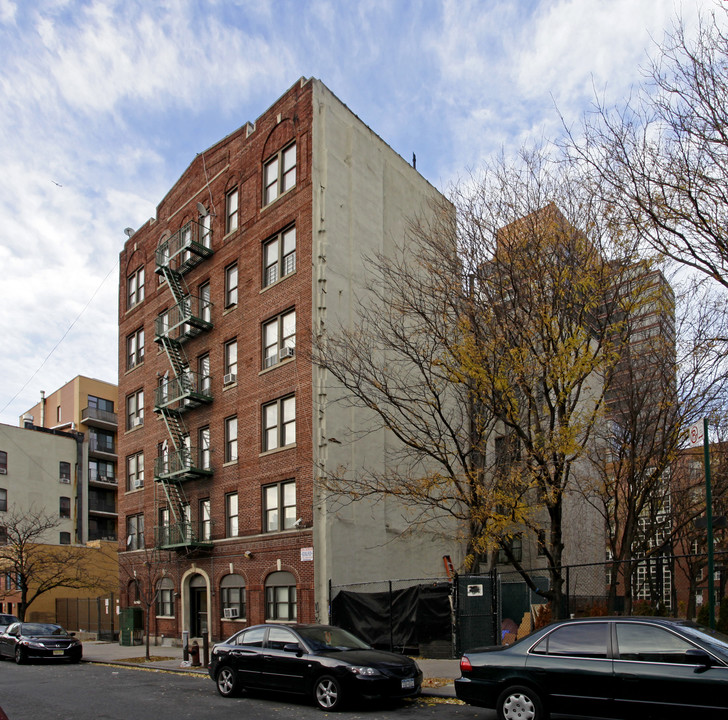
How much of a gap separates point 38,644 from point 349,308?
45.7 ft

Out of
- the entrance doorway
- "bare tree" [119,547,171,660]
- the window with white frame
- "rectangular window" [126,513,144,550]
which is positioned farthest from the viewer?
the window with white frame

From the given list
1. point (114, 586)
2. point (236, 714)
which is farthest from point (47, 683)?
point (114, 586)

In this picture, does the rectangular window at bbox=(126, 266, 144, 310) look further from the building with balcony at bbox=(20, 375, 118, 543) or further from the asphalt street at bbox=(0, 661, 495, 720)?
the building with balcony at bbox=(20, 375, 118, 543)

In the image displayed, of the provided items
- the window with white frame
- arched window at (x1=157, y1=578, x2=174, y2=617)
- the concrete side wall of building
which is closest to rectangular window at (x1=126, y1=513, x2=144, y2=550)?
arched window at (x1=157, y1=578, x2=174, y2=617)

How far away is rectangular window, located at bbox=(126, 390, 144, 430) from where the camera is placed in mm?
33156

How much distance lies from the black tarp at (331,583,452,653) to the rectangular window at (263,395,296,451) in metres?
5.25

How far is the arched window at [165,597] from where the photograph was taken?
28.7 meters

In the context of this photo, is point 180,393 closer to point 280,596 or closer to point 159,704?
point 280,596

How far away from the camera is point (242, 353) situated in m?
26.2

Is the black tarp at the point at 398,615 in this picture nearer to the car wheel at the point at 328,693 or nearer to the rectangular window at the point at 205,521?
the car wheel at the point at 328,693

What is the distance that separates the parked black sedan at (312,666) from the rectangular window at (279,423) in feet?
32.8

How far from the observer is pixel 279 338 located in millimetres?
24719

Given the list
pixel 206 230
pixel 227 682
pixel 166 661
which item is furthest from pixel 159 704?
pixel 206 230

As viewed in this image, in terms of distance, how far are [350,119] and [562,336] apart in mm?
15577
